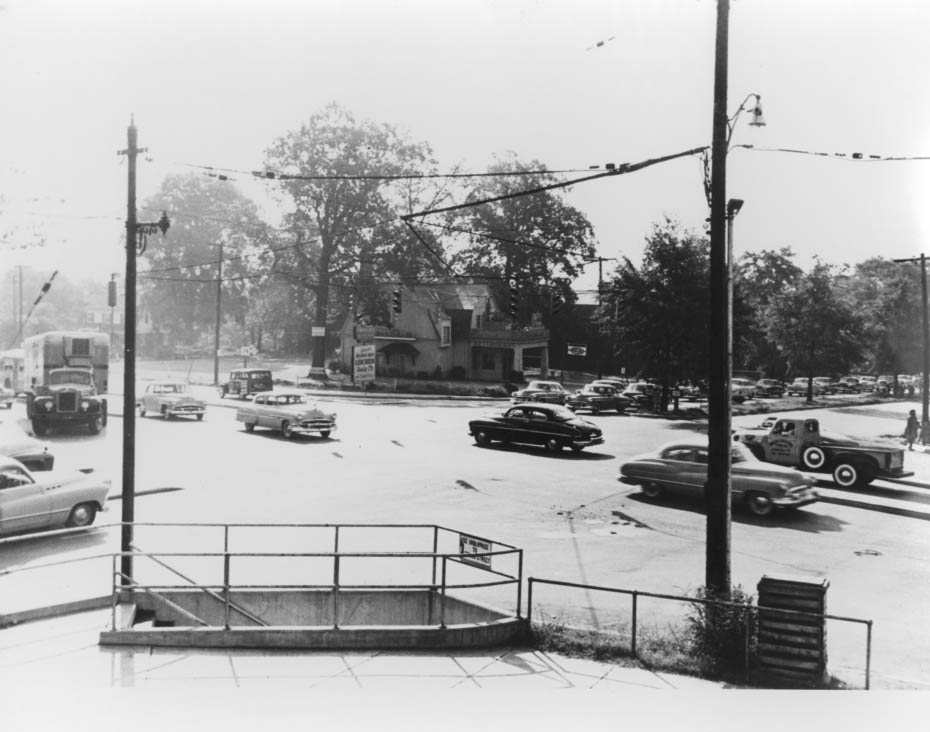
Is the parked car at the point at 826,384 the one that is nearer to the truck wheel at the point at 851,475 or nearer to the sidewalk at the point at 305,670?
the truck wheel at the point at 851,475

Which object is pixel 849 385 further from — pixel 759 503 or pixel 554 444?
pixel 554 444

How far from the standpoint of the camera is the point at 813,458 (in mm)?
16016

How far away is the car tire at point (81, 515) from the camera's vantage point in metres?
12.2

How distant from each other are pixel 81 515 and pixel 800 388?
14.0 meters

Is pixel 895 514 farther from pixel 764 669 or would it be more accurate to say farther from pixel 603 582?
pixel 764 669

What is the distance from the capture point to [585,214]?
1353 centimetres

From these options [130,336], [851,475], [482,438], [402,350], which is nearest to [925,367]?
[851,475]

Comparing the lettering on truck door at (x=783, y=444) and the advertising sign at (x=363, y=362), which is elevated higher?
the advertising sign at (x=363, y=362)

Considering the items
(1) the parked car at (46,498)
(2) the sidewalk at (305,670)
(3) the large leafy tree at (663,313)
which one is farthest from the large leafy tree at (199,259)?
(2) the sidewalk at (305,670)

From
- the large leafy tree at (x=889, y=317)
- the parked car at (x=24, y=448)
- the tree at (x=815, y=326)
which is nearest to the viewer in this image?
the large leafy tree at (x=889, y=317)

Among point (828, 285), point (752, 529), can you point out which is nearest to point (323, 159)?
point (828, 285)

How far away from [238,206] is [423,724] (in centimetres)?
1078

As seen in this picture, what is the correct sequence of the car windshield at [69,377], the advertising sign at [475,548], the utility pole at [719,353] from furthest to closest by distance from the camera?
1. the car windshield at [69,377]
2. the advertising sign at [475,548]
3. the utility pole at [719,353]

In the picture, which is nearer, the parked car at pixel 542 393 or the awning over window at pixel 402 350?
the parked car at pixel 542 393
